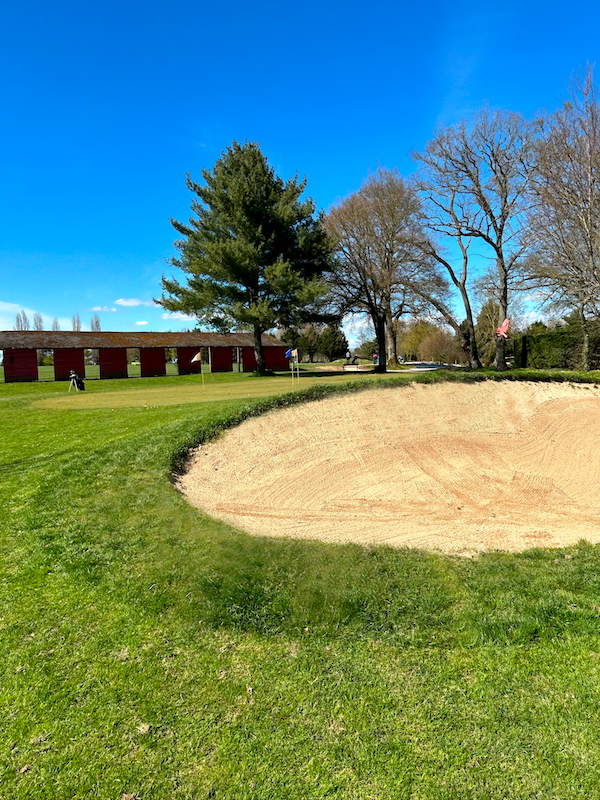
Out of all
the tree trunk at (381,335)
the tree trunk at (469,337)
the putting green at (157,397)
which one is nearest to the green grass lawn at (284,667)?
the putting green at (157,397)

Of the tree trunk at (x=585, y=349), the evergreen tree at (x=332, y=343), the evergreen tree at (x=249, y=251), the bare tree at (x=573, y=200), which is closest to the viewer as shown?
the bare tree at (x=573, y=200)

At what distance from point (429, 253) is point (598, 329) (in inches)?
468

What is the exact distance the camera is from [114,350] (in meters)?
34.0

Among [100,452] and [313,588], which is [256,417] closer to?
[100,452]

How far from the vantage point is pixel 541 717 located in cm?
232

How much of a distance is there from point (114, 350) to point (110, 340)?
1088 mm

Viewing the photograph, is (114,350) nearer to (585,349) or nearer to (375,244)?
(375,244)

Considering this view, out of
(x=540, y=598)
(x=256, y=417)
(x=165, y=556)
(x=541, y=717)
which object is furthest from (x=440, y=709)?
(x=256, y=417)

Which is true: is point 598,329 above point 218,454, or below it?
above

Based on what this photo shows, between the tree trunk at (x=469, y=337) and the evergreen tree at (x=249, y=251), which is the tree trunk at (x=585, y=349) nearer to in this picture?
the tree trunk at (x=469, y=337)

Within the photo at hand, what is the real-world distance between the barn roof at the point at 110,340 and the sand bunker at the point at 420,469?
29.6 metres

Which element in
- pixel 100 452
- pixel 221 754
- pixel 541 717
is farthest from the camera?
pixel 100 452

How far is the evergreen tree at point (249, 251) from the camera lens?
25.7m

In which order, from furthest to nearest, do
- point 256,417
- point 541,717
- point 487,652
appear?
point 256,417 < point 487,652 < point 541,717
